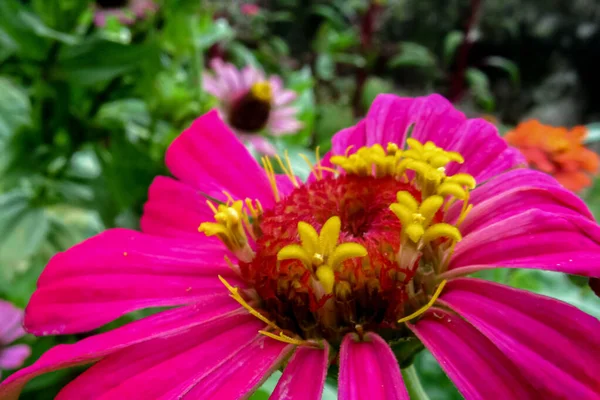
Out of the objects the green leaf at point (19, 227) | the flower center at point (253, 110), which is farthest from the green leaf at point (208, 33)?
the green leaf at point (19, 227)

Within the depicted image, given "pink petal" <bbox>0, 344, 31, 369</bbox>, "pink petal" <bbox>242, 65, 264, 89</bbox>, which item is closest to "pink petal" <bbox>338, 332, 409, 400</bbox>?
"pink petal" <bbox>0, 344, 31, 369</bbox>

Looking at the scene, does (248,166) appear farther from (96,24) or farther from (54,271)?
(96,24)

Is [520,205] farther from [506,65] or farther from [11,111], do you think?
[506,65]

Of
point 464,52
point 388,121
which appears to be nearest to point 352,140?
point 388,121

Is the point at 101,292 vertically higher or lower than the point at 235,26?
lower

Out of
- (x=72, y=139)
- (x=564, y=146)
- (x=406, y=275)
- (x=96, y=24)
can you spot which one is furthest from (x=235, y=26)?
(x=406, y=275)

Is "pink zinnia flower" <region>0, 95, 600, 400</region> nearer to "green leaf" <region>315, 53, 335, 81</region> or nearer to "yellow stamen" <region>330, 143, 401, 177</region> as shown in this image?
"yellow stamen" <region>330, 143, 401, 177</region>

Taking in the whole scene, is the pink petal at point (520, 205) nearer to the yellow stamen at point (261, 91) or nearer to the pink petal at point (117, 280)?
the pink petal at point (117, 280)
